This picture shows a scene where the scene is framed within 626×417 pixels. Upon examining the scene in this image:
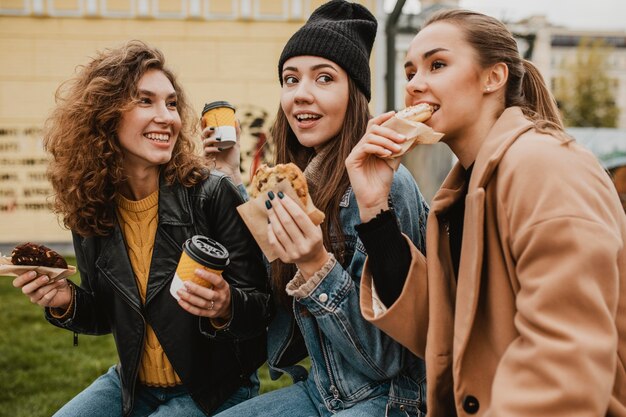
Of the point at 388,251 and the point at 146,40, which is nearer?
the point at 388,251

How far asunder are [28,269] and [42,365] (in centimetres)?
325

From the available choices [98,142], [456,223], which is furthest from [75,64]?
[456,223]

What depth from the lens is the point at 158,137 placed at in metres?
2.70

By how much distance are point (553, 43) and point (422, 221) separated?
58.6 m

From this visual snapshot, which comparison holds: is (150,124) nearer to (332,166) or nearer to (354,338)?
(332,166)

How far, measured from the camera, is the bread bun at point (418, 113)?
2.01 meters

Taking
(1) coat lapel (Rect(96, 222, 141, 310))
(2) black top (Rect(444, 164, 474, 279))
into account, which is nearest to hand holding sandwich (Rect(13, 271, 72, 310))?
(1) coat lapel (Rect(96, 222, 141, 310))

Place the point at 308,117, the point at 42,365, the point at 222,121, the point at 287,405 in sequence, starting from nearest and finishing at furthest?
the point at 287,405, the point at 308,117, the point at 222,121, the point at 42,365

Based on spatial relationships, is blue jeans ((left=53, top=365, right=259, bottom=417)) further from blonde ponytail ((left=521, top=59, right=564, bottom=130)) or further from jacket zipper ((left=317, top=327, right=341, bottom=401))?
blonde ponytail ((left=521, top=59, right=564, bottom=130))

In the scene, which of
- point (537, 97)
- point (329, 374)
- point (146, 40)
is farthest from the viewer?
point (146, 40)

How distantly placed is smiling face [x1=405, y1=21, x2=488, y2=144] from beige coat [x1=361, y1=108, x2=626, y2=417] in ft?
0.52

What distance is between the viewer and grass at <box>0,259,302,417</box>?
4.38 metres

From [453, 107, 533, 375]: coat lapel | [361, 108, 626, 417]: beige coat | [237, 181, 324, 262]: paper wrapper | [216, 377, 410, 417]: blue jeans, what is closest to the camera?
[361, 108, 626, 417]: beige coat

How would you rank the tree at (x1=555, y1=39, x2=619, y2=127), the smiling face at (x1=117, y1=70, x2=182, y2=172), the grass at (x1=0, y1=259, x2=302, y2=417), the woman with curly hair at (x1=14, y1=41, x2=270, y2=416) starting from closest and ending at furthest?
1. the woman with curly hair at (x1=14, y1=41, x2=270, y2=416)
2. the smiling face at (x1=117, y1=70, x2=182, y2=172)
3. the grass at (x1=0, y1=259, x2=302, y2=417)
4. the tree at (x1=555, y1=39, x2=619, y2=127)
